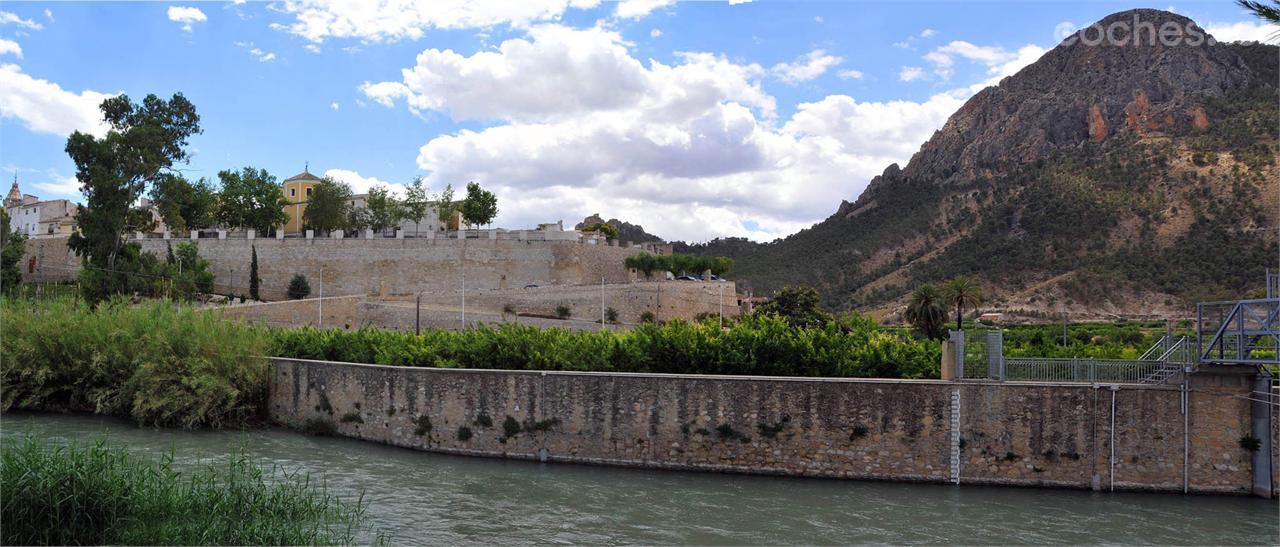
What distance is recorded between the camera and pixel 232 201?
2729 inches

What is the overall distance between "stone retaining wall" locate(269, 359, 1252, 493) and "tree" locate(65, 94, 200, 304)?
32399 millimetres

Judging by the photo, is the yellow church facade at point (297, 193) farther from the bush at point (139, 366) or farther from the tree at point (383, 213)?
the bush at point (139, 366)

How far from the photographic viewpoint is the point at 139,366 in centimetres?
2791

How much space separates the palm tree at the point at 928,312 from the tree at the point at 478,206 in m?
34.0

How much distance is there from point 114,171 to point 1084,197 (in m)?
66.3

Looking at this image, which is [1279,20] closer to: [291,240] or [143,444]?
[143,444]

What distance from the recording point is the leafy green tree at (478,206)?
6750 cm

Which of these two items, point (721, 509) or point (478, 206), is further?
point (478, 206)

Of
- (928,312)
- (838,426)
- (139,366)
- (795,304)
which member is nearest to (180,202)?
(139,366)

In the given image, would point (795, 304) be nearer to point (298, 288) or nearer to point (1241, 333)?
point (298, 288)

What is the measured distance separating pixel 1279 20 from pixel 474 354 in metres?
20.6

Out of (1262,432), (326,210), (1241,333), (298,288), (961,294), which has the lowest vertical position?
(1262,432)

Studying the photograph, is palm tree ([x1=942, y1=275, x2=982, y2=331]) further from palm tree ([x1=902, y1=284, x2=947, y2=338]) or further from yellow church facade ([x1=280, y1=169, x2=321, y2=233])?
yellow church facade ([x1=280, y1=169, x2=321, y2=233])

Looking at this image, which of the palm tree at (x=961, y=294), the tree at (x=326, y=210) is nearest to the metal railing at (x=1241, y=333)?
the palm tree at (x=961, y=294)
